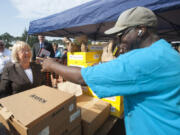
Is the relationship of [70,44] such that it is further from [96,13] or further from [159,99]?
[159,99]

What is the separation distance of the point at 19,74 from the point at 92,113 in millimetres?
1161

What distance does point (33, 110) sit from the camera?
2.79ft

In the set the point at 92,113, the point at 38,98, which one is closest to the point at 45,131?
the point at 38,98

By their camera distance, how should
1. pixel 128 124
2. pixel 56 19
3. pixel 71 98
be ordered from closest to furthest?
pixel 128 124
pixel 71 98
pixel 56 19

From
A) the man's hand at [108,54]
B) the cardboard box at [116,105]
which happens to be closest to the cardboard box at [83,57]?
the man's hand at [108,54]

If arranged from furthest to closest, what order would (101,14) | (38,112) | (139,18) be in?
1. (101,14)
2. (38,112)
3. (139,18)

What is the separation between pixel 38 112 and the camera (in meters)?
0.83

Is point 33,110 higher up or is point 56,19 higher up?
point 56,19

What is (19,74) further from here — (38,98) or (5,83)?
(38,98)

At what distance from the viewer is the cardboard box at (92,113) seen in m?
1.35

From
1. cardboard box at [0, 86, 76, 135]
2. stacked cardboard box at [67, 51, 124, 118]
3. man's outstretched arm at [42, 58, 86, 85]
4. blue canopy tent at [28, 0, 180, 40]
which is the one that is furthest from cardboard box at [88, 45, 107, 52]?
man's outstretched arm at [42, 58, 86, 85]

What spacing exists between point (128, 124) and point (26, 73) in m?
1.55

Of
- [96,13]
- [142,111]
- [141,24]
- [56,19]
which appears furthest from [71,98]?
[56,19]

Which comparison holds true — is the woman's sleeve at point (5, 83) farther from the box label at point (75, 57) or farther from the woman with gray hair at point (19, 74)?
the box label at point (75, 57)
